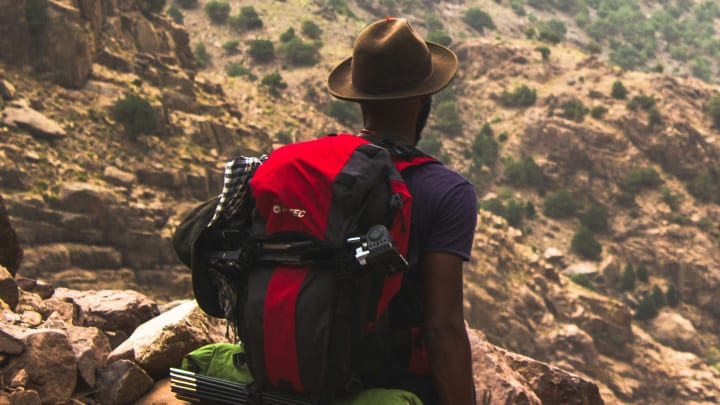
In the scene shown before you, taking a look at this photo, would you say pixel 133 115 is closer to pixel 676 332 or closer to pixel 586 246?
pixel 586 246

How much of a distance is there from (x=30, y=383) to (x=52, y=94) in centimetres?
3012

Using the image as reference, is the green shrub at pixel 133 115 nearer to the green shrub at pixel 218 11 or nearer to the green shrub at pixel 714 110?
the green shrub at pixel 218 11

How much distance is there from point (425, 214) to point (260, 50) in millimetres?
64197

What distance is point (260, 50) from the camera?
6500 centimetres

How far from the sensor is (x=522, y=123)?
6456 cm

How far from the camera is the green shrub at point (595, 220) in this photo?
187ft

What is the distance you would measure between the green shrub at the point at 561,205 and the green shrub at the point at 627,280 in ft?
24.8

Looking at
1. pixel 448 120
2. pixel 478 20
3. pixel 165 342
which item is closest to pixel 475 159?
pixel 448 120

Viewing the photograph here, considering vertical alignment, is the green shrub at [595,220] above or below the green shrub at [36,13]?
below

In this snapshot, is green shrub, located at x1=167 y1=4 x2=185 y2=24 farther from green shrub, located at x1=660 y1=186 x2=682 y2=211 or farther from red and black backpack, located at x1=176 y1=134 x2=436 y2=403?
red and black backpack, located at x1=176 y1=134 x2=436 y2=403

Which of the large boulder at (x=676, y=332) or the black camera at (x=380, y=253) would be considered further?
the large boulder at (x=676, y=332)

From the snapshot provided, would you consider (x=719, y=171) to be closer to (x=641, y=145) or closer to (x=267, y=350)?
(x=641, y=145)

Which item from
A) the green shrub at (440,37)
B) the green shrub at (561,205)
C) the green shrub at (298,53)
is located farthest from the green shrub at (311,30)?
the green shrub at (561,205)

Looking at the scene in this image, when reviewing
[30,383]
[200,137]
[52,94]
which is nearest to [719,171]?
[200,137]
